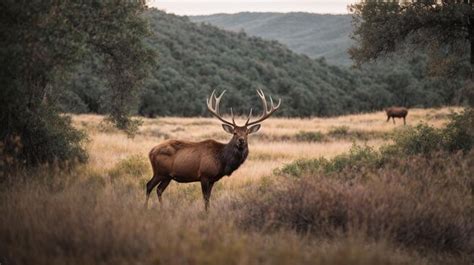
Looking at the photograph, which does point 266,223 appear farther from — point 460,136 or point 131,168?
point 460,136

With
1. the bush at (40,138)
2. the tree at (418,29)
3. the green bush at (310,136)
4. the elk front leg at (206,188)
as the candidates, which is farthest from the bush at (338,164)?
the green bush at (310,136)

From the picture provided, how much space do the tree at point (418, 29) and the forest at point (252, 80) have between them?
1225 inches

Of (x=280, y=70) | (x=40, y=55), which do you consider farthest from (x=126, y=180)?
(x=280, y=70)

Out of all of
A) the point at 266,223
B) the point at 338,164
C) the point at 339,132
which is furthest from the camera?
the point at 339,132

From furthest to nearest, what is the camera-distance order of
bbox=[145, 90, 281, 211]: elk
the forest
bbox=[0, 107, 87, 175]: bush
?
the forest → bbox=[0, 107, 87, 175]: bush → bbox=[145, 90, 281, 211]: elk

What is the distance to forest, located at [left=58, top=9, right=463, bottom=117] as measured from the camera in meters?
49.1

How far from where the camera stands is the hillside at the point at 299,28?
129000 mm

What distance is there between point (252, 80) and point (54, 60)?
180 feet

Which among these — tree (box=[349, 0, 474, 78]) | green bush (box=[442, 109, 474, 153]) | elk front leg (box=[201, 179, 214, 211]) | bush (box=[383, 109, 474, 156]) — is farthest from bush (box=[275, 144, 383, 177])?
tree (box=[349, 0, 474, 78])

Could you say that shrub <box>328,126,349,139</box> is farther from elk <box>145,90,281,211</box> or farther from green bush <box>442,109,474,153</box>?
elk <box>145,90,281,211</box>

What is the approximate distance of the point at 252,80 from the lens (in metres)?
62.1

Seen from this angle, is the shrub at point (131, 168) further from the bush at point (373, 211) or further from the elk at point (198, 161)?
the bush at point (373, 211)

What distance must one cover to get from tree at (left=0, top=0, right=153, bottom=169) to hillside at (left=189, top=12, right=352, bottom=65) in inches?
4046

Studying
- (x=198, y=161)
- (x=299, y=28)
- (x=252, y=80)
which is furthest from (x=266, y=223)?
(x=299, y=28)
